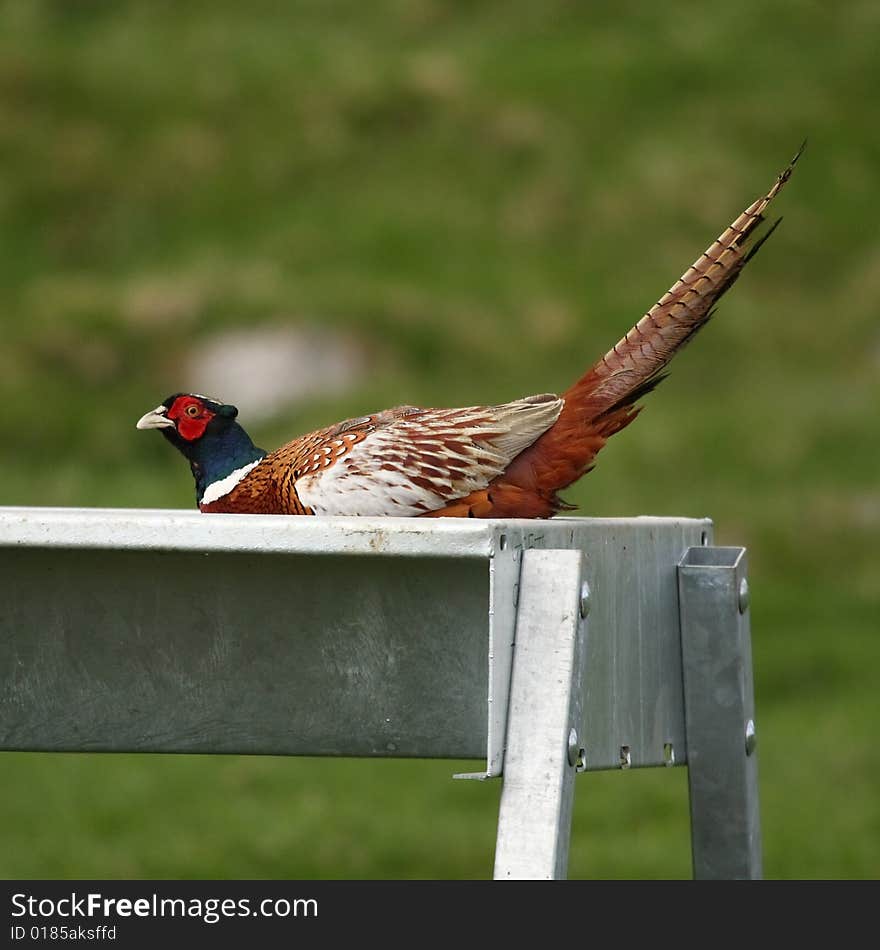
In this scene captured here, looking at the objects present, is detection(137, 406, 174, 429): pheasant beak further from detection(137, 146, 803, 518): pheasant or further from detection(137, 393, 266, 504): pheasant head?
detection(137, 146, 803, 518): pheasant

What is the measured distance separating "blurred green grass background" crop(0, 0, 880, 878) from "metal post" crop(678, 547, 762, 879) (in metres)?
4.81

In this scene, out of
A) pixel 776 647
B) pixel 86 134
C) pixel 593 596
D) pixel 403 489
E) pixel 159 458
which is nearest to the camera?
pixel 593 596

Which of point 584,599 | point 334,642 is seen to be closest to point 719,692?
point 584,599

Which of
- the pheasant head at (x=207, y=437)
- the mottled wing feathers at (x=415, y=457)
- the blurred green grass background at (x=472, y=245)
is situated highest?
the blurred green grass background at (x=472, y=245)

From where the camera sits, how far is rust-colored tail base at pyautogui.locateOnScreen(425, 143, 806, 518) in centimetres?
329

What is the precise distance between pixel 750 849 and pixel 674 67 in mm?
11496

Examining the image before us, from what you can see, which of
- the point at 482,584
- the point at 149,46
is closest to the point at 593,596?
the point at 482,584

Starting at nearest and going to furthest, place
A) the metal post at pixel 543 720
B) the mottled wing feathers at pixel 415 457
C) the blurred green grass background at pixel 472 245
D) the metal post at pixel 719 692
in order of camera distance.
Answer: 1. the metal post at pixel 543 720
2. the metal post at pixel 719 692
3. the mottled wing feathers at pixel 415 457
4. the blurred green grass background at pixel 472 245

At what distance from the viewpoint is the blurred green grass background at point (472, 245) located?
9984mm

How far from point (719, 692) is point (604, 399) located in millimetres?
715

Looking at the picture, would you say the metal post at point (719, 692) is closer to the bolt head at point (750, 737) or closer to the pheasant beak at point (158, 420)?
the bolt head at point (750, 737)

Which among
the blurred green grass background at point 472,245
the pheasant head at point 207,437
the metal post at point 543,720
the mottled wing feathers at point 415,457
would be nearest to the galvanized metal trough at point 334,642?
the metal post at point 543,720

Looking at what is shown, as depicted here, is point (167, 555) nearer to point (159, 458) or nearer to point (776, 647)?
point (776, 647)
